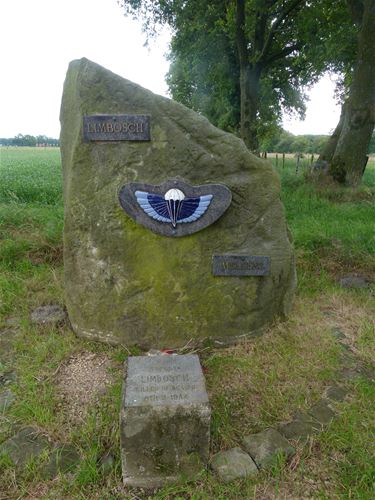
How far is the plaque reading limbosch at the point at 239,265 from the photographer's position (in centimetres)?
289

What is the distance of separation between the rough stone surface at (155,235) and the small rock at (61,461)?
0.99 metres

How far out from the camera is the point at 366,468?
6.35 feet

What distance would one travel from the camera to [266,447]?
2.09 meters

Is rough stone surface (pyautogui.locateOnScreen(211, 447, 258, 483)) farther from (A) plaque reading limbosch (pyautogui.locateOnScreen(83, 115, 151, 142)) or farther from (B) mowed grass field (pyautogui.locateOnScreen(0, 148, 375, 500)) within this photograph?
(A) plaque reading limbosch (pyautogui.locateOnScreen(83, 115, 151, 142))

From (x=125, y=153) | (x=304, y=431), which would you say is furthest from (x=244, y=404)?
(x=125, y=153)

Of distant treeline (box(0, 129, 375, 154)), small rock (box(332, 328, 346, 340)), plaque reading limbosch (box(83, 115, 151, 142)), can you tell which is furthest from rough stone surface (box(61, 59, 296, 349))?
distant treeline (box(0, 129, 375, 154))

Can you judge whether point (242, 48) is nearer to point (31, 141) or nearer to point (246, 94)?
point (246, 94)

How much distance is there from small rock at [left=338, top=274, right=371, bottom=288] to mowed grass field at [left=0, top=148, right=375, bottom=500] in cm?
9

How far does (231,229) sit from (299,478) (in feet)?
5.45

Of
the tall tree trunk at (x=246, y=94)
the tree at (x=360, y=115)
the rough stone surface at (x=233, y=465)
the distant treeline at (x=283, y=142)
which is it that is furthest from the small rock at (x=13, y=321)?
the distant treeline at (x=283, y=142)

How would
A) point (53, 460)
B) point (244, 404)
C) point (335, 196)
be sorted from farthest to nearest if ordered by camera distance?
point (335, 196)
point (244, 404)
point (53, 460)

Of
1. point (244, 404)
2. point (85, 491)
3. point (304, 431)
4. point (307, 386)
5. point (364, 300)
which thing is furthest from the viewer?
point (364, 300)

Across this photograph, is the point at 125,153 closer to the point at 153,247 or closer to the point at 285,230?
the point at 153,247

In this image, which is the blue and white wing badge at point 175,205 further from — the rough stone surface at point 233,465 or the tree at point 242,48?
the tree at point 242,48
